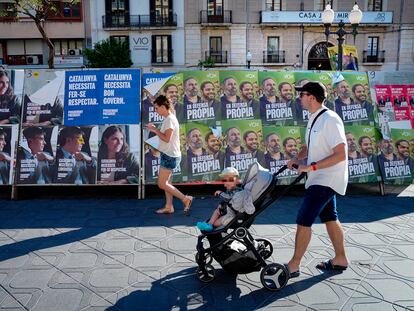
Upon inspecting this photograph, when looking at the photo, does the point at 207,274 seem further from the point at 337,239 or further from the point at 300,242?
the point at 337,239

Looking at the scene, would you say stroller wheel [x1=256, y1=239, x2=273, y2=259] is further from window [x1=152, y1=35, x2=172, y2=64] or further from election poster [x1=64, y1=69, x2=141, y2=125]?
window [x1=152, y1=35, x2=172, y2=64]

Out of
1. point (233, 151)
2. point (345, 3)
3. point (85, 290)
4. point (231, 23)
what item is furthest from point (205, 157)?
point (345, 3)

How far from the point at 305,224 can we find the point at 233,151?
3270 millimetres

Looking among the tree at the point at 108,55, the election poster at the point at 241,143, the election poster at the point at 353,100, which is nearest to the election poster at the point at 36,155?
the election poster at the point at 241,143

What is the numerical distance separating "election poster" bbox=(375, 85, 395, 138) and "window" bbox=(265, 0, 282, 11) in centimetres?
2846

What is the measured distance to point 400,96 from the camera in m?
7.25

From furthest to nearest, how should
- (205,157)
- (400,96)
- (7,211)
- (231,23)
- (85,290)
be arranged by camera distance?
(231,23)
(400,96)
(205,157)
(7,211)
(85,290)

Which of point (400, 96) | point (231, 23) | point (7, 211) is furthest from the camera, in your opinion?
point (231, 23)

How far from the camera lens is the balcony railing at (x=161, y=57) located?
33.7 m

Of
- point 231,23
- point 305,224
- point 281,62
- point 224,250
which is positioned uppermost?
point 231,23

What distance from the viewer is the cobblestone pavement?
3.47m

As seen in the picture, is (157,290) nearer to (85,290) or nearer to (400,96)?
(85,290)

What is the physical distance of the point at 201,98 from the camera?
691 centimetres

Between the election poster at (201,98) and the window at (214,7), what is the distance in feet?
92.4
